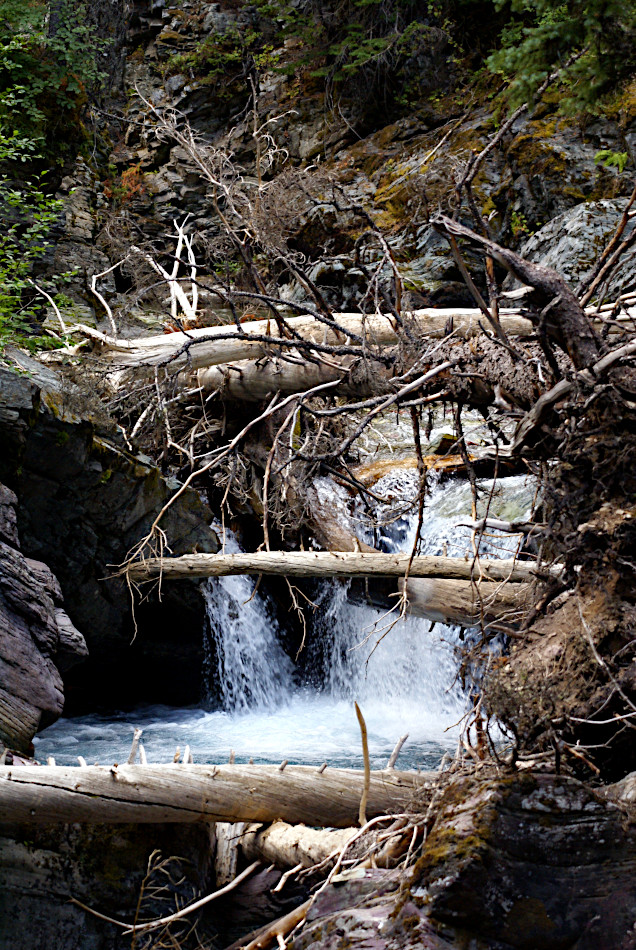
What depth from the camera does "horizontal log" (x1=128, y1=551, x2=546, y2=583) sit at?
6.00 meters

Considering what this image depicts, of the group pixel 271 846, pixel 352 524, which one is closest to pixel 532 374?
pixel 271 846

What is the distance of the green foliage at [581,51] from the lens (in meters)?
3.91

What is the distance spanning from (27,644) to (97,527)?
237 centimetres

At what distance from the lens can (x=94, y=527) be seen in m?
7.14

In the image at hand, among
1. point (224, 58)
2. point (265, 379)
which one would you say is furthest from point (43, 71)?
point (265, 379)

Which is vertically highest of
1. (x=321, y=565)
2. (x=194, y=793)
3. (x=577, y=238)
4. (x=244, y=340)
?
(x=577, y=238)

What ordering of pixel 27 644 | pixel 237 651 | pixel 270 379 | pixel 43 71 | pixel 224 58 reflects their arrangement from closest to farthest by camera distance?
pixel 27 644
pixel 270 379
pixel 237 651
pixel 43 71
pixel 224 58

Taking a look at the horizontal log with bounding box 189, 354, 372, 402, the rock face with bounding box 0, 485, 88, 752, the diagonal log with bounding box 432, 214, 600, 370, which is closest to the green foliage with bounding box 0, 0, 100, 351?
the horizontal log with bounding box 189, 354, 372, 402

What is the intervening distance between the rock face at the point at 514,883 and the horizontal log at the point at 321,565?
136 inches

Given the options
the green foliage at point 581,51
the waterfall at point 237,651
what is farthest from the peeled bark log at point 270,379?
the green foliage at point 581,51

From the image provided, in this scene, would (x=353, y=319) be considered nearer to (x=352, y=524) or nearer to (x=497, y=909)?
(x=352, y=524)

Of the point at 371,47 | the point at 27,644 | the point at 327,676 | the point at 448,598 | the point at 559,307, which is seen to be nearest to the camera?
the point at 559,307

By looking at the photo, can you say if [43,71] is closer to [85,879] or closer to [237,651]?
[237,651]

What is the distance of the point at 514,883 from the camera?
213 centimetres
